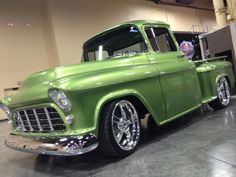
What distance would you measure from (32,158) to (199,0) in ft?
53.9

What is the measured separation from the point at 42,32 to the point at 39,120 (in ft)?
28.9

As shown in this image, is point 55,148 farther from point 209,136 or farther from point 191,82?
point 191,82

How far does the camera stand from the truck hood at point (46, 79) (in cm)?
269

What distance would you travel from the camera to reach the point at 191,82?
156 inches

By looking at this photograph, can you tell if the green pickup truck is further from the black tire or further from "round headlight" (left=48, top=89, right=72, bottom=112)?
the black tire

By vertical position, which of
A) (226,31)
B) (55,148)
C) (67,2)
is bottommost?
(55,148)

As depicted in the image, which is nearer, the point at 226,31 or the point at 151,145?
the point at 151,145

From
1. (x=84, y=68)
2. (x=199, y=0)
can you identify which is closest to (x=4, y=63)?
(x=84, y=68)

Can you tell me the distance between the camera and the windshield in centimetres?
360

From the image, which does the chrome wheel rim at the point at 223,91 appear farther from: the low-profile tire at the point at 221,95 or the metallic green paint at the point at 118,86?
the metallic green paint at the point at 118,86

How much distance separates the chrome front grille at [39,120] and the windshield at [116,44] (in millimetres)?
1214

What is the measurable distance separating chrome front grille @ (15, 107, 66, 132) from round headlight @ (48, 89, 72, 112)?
13 cm

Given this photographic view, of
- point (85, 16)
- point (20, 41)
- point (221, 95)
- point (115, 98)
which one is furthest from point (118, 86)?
point (85, 16)

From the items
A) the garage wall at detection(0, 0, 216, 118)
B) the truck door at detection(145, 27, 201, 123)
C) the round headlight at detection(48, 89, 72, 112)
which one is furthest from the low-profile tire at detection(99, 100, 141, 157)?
the garage wall at detection(0, 0, 216, 118)
